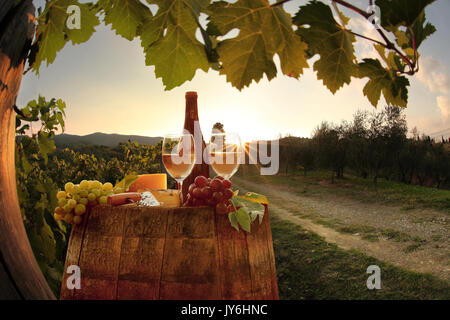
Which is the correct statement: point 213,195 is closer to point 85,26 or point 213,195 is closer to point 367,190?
point 85,26

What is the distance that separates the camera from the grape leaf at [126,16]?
0.65 metres

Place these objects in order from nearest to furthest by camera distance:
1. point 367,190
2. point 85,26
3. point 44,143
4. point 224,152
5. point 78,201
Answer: point 85,26 → point 78,201 → point 224,152 → point 44,143 → point 367,190

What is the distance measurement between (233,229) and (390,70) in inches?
43.3

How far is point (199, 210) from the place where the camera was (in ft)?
4.89

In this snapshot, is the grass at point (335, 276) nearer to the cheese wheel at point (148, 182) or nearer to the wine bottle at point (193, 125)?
the cheese wheel at point (148, 182)

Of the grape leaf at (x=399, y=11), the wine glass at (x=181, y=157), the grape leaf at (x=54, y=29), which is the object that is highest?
the grape leaf at (x=54, y=29)

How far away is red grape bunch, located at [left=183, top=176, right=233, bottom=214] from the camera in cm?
153

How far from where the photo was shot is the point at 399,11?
1.37ft

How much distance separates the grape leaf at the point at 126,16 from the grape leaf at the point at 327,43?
33 cm

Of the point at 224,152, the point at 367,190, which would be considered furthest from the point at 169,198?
the point at 367,190

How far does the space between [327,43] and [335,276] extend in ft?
47.4

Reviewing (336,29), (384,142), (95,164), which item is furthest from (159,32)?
(384,142)

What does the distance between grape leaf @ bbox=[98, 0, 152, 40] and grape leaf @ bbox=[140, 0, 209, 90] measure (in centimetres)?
8

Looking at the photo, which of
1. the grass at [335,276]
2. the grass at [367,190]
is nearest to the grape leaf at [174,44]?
the grass at [335,276]
